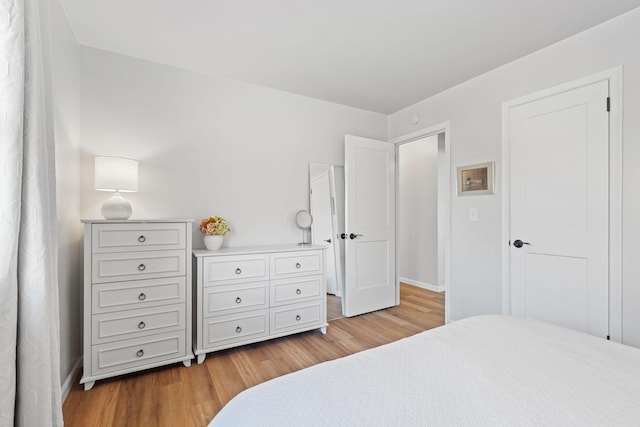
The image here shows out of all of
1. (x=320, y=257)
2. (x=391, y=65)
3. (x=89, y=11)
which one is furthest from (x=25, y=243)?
(x=391, y=65)

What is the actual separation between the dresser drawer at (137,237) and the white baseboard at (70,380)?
849 millimetres

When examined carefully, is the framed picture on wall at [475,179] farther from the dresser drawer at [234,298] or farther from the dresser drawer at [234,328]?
the dresser drawer at [234,328]

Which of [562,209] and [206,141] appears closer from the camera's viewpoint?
[562,209]

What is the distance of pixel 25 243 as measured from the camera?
0.99 metres

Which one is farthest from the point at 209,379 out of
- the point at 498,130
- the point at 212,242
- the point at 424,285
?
the point at 424,285

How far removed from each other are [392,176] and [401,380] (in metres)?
3.06

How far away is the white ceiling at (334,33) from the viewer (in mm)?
1853

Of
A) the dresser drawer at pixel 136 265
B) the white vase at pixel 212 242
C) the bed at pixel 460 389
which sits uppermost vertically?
the white vase at pixel 212 242

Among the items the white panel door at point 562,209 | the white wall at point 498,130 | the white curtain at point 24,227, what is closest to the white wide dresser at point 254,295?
the white curtain at point 24,227

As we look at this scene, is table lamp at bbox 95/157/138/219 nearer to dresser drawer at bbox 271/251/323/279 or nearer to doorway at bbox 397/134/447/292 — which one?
dresser drawer at bbox 271/251/323/279

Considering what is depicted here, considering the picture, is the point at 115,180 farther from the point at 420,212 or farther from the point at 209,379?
the point at 420,212

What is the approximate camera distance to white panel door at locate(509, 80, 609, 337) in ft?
6.67

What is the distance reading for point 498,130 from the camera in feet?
8.58

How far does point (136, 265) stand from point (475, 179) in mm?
2919
